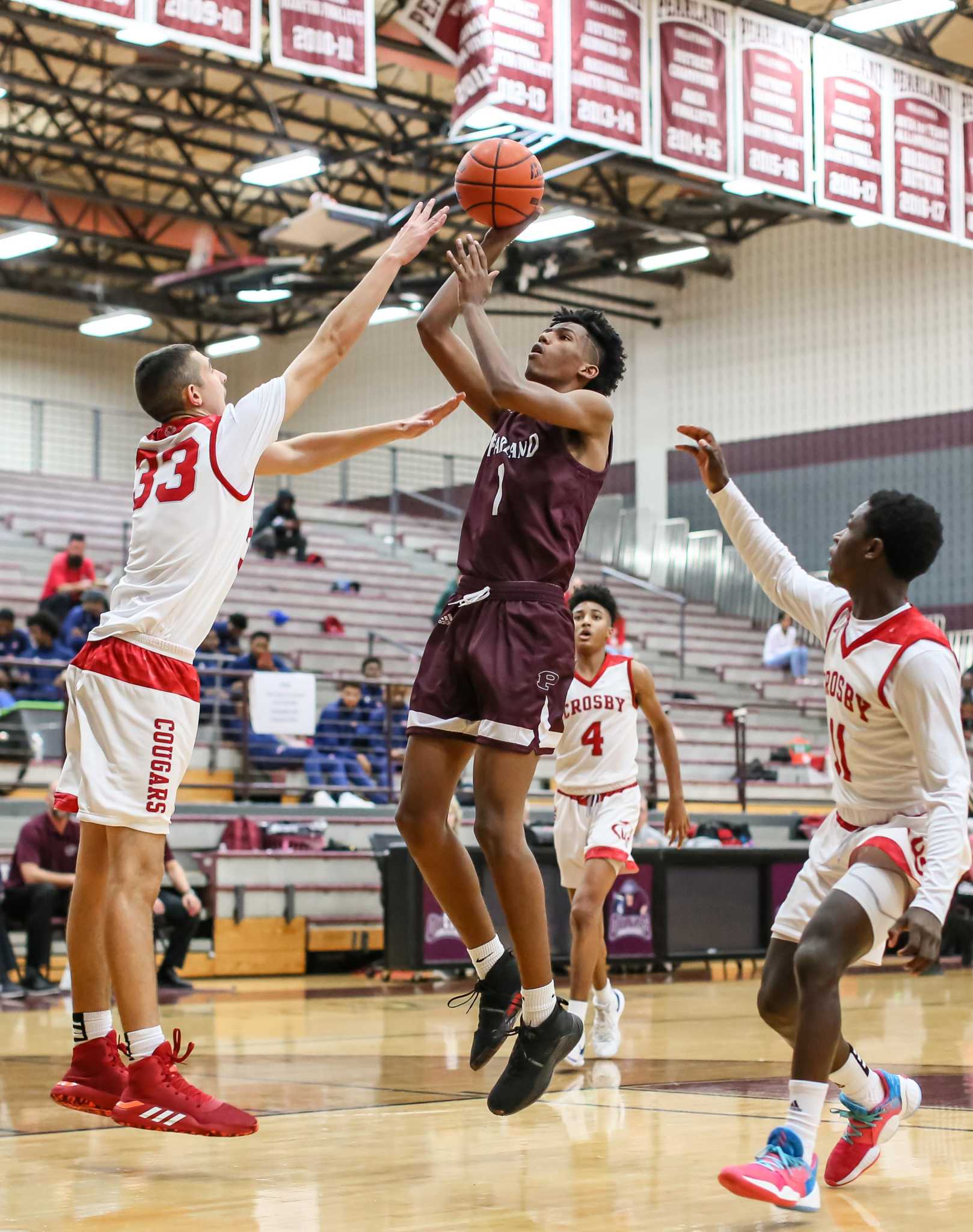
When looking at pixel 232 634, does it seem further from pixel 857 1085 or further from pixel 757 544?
pixel 857 1085

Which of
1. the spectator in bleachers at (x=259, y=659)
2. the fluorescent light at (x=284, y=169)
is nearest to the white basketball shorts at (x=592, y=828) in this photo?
the spectator in bleachers at (x=259, y=659)

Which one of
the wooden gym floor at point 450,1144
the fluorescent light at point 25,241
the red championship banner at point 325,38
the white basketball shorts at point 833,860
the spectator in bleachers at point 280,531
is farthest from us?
the fluorescent light at point 25,241

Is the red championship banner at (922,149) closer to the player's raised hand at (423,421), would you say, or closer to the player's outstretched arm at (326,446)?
the player's raised hand at (423,421)

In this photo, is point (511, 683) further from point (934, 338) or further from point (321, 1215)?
point (934, 338)

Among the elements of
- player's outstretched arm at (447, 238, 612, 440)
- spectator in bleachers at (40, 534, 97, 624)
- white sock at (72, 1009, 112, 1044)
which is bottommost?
white sock at (72, 1009, 112, 1044)

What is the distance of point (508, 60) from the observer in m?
12.1

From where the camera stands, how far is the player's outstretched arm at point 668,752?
7.20 meters

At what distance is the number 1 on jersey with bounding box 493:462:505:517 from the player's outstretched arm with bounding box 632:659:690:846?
2598 mm

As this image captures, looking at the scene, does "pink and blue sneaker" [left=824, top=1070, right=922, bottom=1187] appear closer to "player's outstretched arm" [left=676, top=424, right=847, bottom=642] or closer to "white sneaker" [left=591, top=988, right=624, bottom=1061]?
"player's outstretched arm" [left=676, top=424, right=847, bottom=642]

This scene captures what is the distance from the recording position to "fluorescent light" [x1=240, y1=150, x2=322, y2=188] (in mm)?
21047

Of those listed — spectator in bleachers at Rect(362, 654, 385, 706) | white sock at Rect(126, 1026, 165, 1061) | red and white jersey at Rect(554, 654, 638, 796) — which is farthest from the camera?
spectator in bleachers at Rect(362, 654, 385, 706)

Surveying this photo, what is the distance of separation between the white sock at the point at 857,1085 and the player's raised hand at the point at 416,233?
8.51 ft

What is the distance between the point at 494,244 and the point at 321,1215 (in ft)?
8.93

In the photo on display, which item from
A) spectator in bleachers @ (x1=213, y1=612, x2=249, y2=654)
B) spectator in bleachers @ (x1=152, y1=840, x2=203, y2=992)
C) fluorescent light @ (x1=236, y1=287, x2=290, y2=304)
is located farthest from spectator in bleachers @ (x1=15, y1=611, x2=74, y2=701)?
fluorescent light @ (x1=236, y1=287, x2=290, y2=304)
